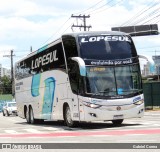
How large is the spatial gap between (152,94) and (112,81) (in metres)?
23.2

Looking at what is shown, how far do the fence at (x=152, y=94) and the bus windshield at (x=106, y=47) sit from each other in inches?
856

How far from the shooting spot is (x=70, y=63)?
1945cm

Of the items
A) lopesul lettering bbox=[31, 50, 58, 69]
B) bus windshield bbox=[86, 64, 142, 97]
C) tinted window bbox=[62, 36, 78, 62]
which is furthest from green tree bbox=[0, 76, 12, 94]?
bus windshield bbox=[86, 64, 142, 97]

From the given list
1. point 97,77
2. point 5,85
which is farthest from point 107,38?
point 5,85

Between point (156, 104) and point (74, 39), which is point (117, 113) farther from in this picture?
point (156, 104)

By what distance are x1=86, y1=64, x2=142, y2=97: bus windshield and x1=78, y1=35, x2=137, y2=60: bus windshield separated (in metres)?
0.51

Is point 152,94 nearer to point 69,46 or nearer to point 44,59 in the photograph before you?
point 44,59

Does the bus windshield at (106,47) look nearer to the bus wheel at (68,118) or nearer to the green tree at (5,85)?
the bus wheel at (68,118)

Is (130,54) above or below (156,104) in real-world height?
above

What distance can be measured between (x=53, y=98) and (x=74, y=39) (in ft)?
14.0

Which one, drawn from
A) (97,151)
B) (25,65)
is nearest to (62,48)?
(25,65)

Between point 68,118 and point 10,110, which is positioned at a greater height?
point 68,118

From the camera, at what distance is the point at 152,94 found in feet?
136

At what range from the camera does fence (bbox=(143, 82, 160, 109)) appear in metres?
40.9
